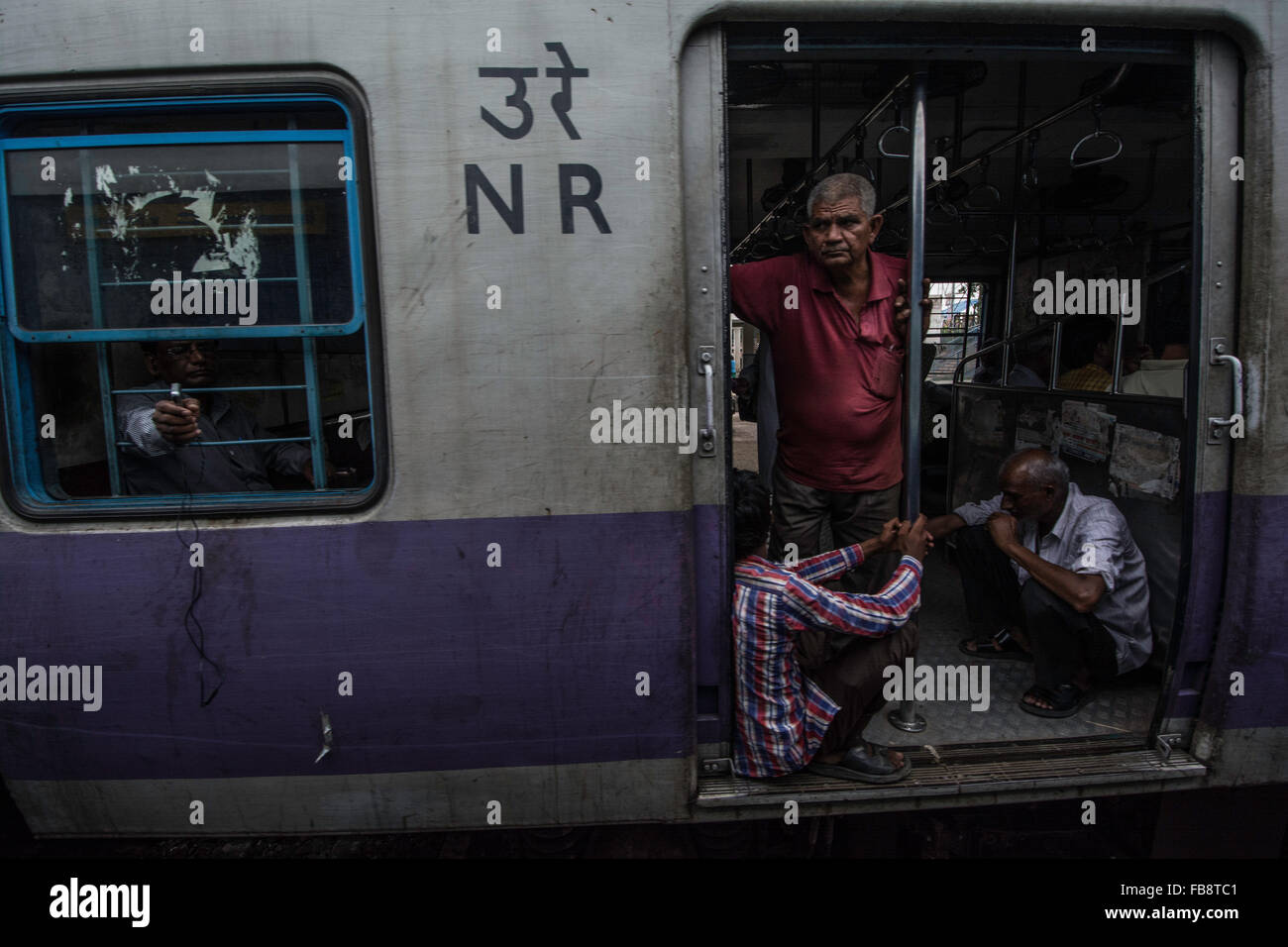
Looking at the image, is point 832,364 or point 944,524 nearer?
point 832,364

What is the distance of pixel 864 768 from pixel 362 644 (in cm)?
155

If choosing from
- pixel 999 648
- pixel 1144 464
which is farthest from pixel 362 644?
pixel 1144 464

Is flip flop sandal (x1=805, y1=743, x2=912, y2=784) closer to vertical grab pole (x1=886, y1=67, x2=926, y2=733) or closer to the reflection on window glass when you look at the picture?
vertical grab pole (x1=886, y1=67, x2=926, y2=733)

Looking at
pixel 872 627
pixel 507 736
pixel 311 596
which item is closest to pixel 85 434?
pixel 311 596

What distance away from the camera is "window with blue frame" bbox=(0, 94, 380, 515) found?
1.97 meters

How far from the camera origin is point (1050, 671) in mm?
2832

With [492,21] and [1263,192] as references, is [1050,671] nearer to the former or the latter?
[1263,192]

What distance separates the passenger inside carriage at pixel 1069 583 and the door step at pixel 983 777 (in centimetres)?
40

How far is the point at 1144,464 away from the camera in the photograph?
A: 9.76ft

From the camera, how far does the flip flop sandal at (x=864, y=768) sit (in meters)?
2.26

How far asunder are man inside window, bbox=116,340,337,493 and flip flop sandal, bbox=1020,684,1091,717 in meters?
2.74

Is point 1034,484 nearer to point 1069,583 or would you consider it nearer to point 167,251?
point 1069,583

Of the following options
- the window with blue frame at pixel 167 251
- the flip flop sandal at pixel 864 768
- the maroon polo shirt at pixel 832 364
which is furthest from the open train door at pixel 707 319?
the window with blue frame at pixel 167 251

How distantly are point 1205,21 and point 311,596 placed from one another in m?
3.02
